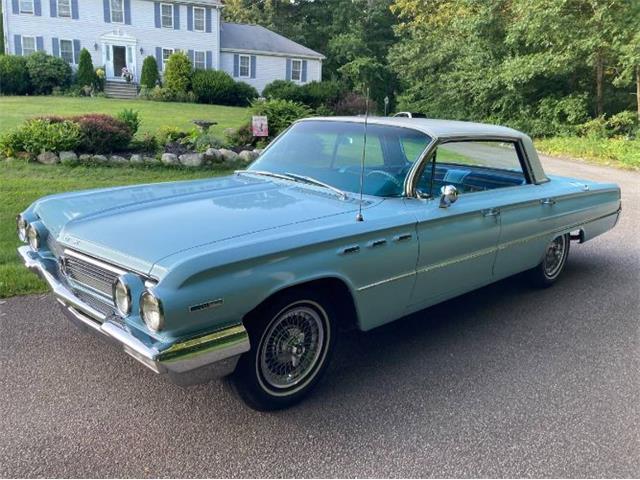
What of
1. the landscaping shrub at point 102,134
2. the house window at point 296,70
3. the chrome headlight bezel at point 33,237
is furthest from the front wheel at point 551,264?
the house window at point 296,70

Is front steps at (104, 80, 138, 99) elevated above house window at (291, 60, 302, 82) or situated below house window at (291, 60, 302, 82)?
below

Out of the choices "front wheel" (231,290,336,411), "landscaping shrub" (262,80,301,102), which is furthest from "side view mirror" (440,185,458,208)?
"landscaping shrub" (262,80,301,102)

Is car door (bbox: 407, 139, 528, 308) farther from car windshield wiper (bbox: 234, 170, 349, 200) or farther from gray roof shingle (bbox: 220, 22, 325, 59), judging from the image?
gray roof shingle (bbox: 220, 22, 325, 59)

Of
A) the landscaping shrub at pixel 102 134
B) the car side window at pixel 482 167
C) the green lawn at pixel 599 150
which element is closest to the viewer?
the car side window at pixel 482 167

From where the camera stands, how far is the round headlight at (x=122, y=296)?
107 inches

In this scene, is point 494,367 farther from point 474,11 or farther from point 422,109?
point 422,109

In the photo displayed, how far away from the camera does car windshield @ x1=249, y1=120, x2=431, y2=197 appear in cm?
398

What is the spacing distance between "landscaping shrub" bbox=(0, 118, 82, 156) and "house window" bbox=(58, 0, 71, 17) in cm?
2366

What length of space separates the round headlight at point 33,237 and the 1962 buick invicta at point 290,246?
0.04 feet

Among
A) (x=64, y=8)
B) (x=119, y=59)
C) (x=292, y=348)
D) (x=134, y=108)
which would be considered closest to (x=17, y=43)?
(x=64, y=8)

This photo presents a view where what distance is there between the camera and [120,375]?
11.5 feet

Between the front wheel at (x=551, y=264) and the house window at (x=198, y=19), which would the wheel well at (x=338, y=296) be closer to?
the front wheel at (x=551, y=264)

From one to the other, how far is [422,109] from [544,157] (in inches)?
443

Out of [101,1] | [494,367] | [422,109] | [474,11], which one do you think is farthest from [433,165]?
[101,1]
